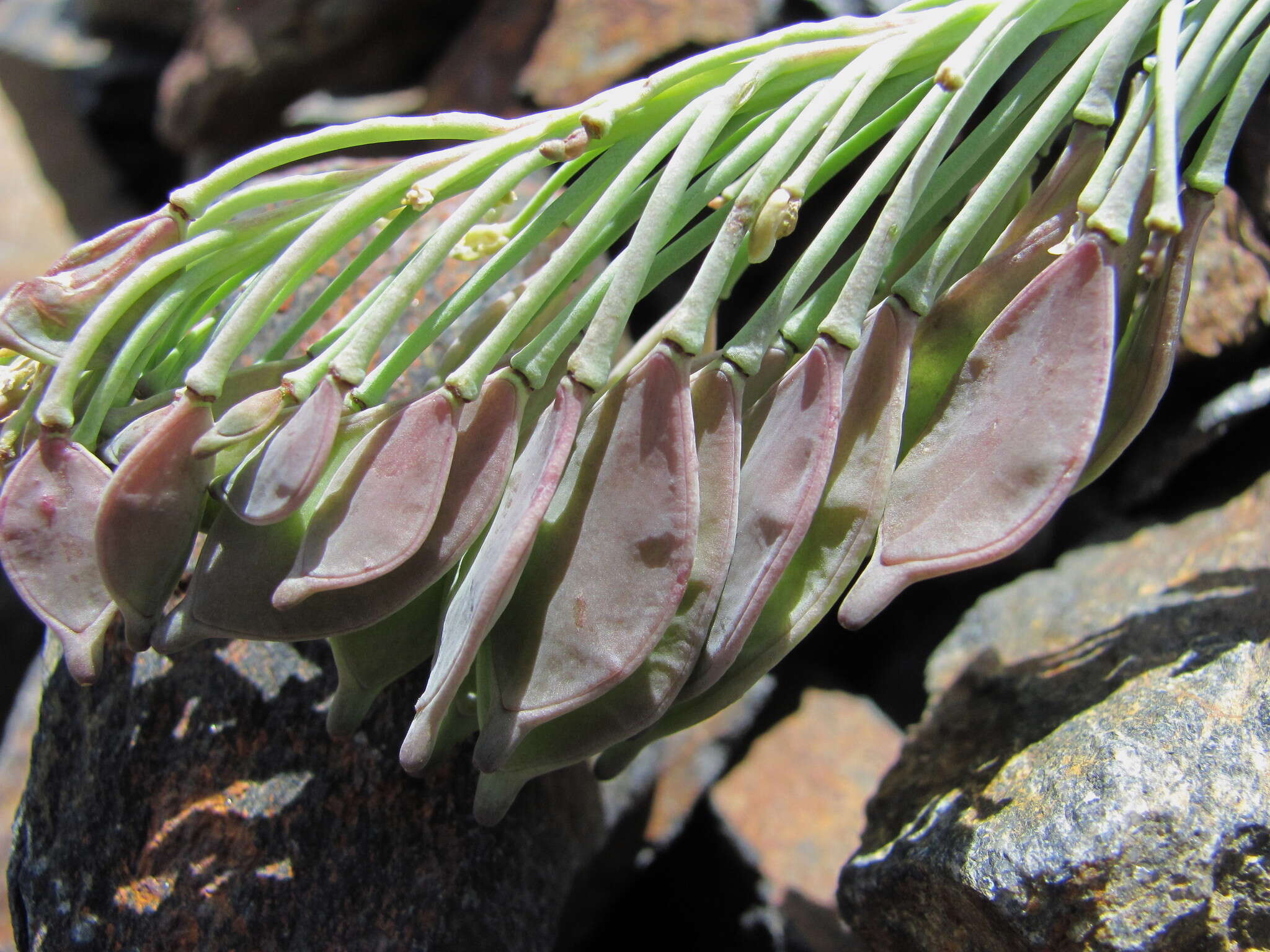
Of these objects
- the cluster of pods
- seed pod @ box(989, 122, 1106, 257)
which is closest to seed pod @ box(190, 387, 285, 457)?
the cluster of pods

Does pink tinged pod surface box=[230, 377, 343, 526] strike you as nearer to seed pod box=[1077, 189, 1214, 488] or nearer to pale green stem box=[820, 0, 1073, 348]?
pale green stem box=[820, 0, 1073, 348]

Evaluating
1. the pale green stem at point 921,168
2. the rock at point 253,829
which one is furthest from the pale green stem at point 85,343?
the pale green stem at point 921,168

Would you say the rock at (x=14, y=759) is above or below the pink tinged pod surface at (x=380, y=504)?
below

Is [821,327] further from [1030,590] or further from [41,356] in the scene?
[1030,590]

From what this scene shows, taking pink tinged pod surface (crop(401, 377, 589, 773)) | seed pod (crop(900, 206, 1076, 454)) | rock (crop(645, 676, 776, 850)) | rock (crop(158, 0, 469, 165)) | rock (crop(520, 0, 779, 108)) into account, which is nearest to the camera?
pink tinged pod surface (crop(401, 377, 589, 773))

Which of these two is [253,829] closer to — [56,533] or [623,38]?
[56,533]

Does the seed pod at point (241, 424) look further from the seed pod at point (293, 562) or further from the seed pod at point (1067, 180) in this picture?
the seed pod at point (1067, 180)

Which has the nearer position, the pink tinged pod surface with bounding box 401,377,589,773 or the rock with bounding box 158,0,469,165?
the pink tinged pod surface with bounding box 401,377,589,773
